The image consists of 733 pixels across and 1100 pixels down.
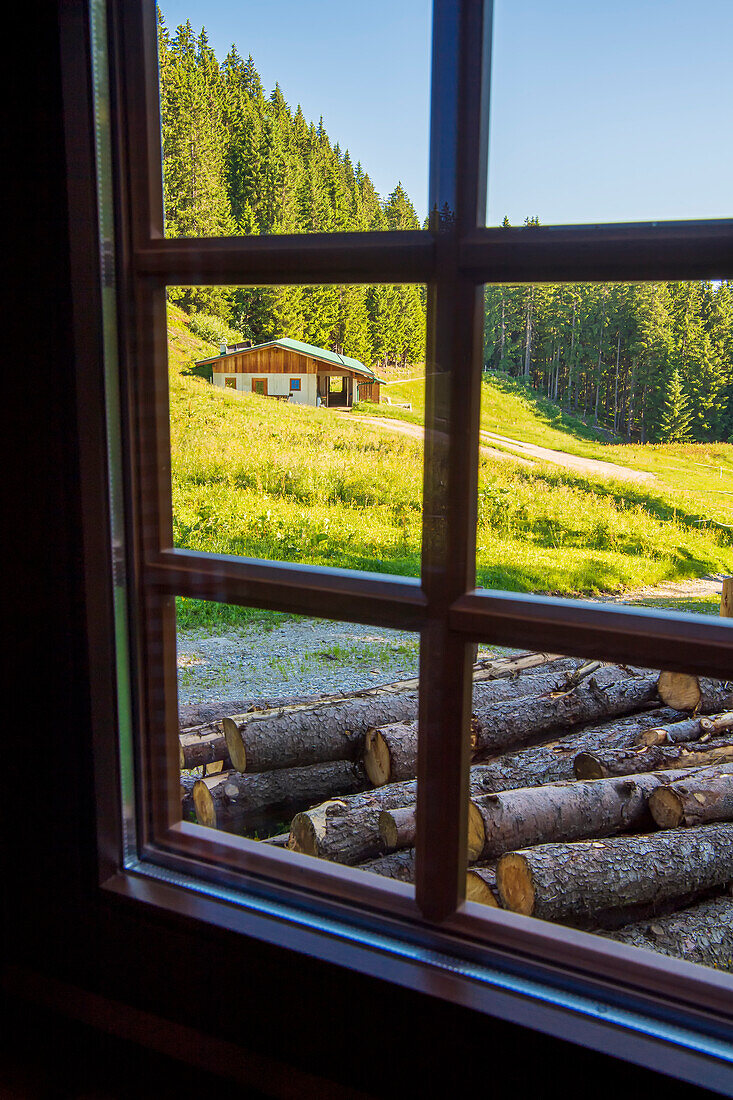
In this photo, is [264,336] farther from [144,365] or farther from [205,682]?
[205,682]

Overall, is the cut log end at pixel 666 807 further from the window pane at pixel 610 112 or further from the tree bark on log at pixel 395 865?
the window pane at pixel 610 112

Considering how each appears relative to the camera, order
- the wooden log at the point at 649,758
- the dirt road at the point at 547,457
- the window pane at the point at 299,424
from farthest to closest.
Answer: the wooden log at the point at 649,758 < the window pane at the point at 299,424 < the dirt road at the point at 547,457

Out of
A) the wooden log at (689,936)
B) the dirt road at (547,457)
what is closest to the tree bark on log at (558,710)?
the wooden log at (689,936)

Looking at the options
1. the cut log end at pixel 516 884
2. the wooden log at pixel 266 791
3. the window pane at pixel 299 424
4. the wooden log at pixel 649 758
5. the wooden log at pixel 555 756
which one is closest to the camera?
the window pane at pixel 299 424

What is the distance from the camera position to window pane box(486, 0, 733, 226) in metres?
0.87

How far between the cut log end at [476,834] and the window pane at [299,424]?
1.69 ft

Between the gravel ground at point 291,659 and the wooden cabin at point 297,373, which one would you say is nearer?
the wooden cabin at point 297,373

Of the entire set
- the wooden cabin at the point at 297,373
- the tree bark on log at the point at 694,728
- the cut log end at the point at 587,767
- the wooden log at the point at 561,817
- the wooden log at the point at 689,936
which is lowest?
the wooden log at the point at 689,936

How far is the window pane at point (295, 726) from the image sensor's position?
1.34 meters

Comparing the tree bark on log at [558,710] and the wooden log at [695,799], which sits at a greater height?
the tree bark on log at [558,710]

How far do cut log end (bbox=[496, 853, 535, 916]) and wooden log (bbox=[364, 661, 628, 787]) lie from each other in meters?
0.28

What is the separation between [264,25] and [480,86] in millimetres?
439

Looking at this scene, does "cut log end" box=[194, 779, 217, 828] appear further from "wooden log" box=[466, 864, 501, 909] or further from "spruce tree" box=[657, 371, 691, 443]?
"spruce tree" box=[657, 371, 691, 443]

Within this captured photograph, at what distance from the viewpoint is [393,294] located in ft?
3.57
